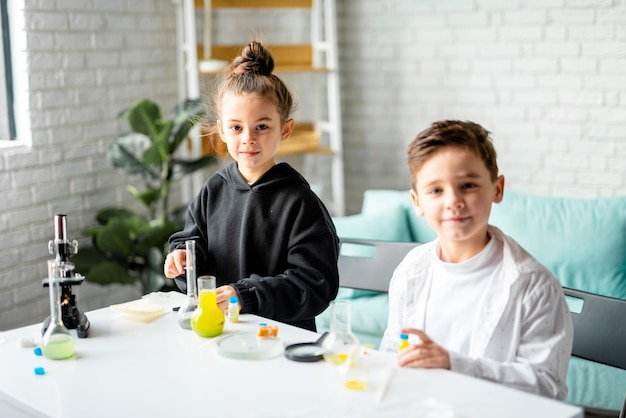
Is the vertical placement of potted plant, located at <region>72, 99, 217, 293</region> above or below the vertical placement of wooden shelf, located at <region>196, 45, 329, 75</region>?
below

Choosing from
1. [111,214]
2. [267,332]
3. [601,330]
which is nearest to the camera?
[267,332]

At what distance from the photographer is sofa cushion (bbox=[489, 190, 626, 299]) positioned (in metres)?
3.28

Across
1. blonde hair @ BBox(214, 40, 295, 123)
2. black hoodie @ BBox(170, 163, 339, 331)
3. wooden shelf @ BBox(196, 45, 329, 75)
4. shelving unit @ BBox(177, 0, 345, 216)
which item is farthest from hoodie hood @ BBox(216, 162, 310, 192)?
wooden shelf @ BBox(196, 45, 329, 75)

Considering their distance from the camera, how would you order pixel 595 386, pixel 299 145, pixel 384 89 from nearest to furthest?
pixel 595 386 → pixel 299 145 → pixel 384 89

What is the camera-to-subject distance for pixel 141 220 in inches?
150

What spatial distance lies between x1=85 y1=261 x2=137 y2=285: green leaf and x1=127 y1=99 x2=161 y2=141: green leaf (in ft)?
1.92

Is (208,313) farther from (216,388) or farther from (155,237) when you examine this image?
(155,237)

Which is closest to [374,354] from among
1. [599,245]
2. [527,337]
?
[527,337]

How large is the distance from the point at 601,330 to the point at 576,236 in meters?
1.51

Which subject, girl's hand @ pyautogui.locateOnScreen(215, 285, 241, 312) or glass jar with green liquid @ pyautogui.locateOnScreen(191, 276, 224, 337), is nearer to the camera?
glass jar with green liquid @ pyautogui.locateOnScreen(191, 276, 224, 337)

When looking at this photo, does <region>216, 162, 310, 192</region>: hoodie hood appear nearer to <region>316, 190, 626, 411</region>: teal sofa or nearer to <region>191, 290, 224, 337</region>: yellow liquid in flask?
<region>191, 290, 224, 337</region>: yellow liquid in flask

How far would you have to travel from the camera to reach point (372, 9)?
455 cm

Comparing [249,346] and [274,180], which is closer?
[249,346]

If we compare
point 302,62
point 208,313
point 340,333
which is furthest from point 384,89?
point 340,333
